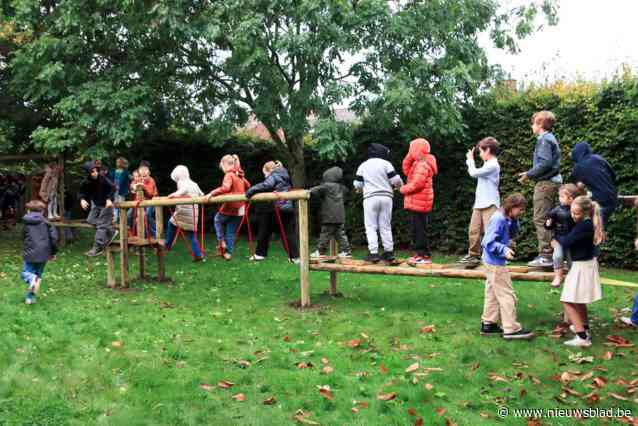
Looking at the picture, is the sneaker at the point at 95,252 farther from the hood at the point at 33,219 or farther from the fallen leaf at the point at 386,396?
the fallen leaf at the point at 386,396

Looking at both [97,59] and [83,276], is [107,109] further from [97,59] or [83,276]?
[83,276]

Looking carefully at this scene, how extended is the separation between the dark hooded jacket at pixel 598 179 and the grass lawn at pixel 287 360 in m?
1.49

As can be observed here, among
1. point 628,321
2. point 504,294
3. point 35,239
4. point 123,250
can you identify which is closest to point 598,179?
point 628,321

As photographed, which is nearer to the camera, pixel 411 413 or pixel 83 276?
pixel 411 413

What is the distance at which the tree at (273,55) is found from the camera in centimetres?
1224

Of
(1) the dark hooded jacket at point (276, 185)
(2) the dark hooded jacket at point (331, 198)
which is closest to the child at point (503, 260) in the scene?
(1) the dark hooded jacket at point (276, 185)

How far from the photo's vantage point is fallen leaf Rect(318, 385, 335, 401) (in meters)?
5.53

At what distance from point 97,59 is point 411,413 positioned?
1219 cm

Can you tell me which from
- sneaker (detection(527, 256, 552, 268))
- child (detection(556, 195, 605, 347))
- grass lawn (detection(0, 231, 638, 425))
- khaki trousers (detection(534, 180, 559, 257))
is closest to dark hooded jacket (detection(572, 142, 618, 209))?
khaki trousers (detection(534, 180, 559, 257))

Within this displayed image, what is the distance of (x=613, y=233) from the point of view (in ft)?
39.2

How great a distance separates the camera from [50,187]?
15477 mm

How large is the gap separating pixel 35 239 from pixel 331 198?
4525 mm

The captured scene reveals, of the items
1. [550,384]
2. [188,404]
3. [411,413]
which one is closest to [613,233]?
[550,384]

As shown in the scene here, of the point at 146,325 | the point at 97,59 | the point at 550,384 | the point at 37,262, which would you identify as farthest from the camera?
the point at 97,59
